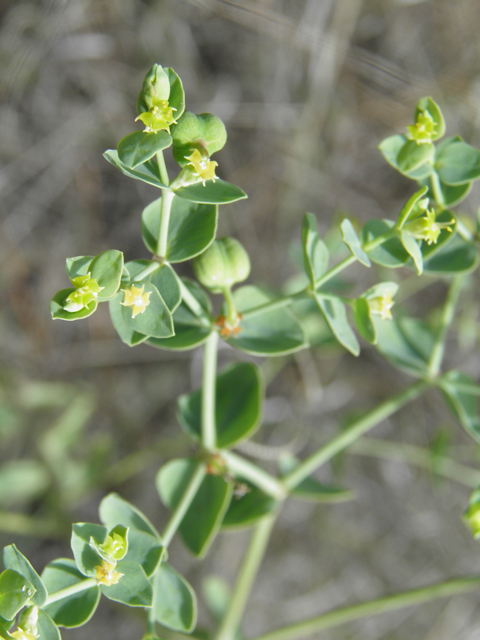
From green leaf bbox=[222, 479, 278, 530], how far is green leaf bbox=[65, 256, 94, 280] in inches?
35.5

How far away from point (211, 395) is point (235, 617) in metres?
0.80

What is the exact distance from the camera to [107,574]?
1.05m

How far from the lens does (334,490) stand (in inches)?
65.8

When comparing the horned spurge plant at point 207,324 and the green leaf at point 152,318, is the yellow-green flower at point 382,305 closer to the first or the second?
the horned spurge plant at point 207,324

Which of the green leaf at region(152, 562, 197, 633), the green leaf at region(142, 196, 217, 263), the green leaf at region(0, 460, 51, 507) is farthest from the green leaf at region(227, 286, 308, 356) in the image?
the green leaf at region(0, 460, 51, 507)

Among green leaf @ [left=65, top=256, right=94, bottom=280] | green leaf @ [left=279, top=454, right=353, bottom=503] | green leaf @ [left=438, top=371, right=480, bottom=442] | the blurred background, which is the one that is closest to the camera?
green leaf @ [left=65, top=256, right=94, bottom=280]

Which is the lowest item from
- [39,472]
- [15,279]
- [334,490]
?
[39,472]

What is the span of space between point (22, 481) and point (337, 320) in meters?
1.83

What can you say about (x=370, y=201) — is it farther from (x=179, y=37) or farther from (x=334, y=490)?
(x=334, y=490)

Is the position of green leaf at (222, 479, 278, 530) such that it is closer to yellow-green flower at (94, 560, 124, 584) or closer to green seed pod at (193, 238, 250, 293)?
yellow-green flower at (94, 560, 124, 584)

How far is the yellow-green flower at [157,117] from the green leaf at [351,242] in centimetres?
38

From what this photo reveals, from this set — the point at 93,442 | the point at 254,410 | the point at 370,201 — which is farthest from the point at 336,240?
the point at 93,442

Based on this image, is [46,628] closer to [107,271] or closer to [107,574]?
[107,574]

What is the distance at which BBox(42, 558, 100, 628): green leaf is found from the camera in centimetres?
110
